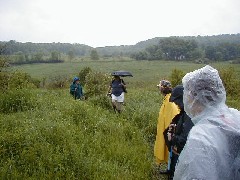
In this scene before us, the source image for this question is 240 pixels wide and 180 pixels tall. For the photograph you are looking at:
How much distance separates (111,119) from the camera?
9.34m

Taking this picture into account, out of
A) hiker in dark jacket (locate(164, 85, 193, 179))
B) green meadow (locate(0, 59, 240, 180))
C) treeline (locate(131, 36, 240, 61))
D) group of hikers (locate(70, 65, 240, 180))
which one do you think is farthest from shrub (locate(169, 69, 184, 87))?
treeline (locate(131, 36, 240, 61))

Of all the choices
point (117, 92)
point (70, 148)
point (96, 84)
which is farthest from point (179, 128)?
point (96, 84)

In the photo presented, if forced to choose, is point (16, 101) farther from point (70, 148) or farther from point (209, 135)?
point (209, 135)

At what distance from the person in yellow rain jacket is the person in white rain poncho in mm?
3170

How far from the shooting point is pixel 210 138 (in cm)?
170

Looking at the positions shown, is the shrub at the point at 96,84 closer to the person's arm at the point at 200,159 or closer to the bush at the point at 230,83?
the bush at the point at 230,83

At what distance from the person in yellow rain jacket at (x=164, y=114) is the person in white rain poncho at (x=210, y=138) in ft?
10.4

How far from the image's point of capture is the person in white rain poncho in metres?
1.65

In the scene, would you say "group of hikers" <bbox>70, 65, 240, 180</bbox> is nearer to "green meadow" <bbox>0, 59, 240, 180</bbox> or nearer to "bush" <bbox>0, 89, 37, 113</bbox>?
"green meadow" <bbox>0, 59, 240, 180</bbox>

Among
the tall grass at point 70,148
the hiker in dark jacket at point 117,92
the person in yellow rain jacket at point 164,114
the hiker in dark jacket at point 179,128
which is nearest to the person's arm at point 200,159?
the hiker in dark jacket at point 179,128

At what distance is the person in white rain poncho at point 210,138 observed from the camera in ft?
5.43

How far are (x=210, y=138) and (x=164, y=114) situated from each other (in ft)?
12.8

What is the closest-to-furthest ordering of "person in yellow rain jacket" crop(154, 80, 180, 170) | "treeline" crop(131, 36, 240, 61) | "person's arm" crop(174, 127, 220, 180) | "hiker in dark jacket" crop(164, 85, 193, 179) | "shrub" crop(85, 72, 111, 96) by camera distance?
"person's arm" crop(174, 127, 220, 180)
"hiker in dark jacket" crop(164, 85, 193, 179)
"person in yellow rain jacket" crop(154, 80, 180, 170)
"shrub" crop(85, 72, 111, 96)
"treeline" crop(131, 36, 240, 61)

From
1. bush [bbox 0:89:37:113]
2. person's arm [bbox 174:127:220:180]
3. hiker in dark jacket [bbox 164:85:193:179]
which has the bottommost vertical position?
bush [bbox 0:89:37:113]
